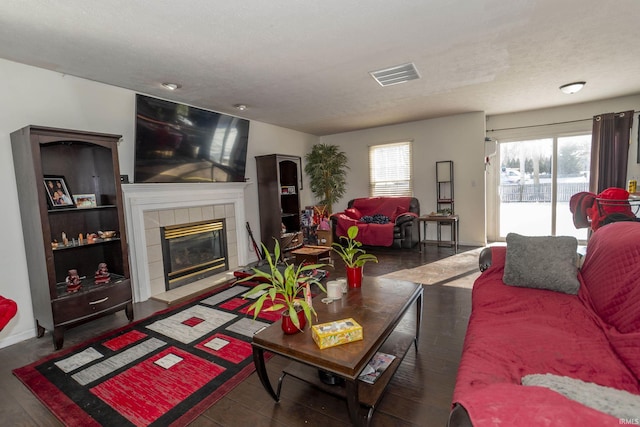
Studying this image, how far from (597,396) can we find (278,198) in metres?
4.41

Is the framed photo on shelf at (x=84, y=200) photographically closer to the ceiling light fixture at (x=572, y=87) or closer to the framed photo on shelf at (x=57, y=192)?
the framed photo on shelf at (x=57, y=192)

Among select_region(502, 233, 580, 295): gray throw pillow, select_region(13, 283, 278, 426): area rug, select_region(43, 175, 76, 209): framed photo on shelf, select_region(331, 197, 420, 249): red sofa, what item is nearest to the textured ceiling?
select_region(43, 175, 76, 209): framed photo on shelf

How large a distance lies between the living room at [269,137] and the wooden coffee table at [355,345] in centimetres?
256

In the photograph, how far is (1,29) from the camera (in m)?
2.06

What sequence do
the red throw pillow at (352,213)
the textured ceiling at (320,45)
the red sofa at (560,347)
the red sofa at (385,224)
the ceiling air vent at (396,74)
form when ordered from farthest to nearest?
the red throw pillow at (352,213) → the red sofa at (385,224) → the ceiling air vent at (396,74) → the textured ceiling at (320,45) → the red sofa at (560,347)

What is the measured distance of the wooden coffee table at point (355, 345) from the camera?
1.34 metres

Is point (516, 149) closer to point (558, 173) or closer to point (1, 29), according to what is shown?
point (558, 173)

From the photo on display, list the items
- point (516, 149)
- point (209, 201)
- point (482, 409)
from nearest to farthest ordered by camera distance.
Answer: point (482, 409)
point (209, 201)
point (516, 149)

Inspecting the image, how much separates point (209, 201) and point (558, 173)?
5.97m

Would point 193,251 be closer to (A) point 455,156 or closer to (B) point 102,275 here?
(B) point 102,275

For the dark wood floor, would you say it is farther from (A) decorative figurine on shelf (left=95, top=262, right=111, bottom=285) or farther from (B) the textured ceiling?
(B) the textured ceiling

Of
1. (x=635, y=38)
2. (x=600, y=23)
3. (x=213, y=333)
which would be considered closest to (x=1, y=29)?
(x=213, y=333)

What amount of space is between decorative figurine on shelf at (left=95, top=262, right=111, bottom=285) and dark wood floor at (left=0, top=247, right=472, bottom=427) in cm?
49

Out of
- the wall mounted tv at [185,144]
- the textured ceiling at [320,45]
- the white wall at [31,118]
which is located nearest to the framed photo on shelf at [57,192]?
the white wall at [31,118]
